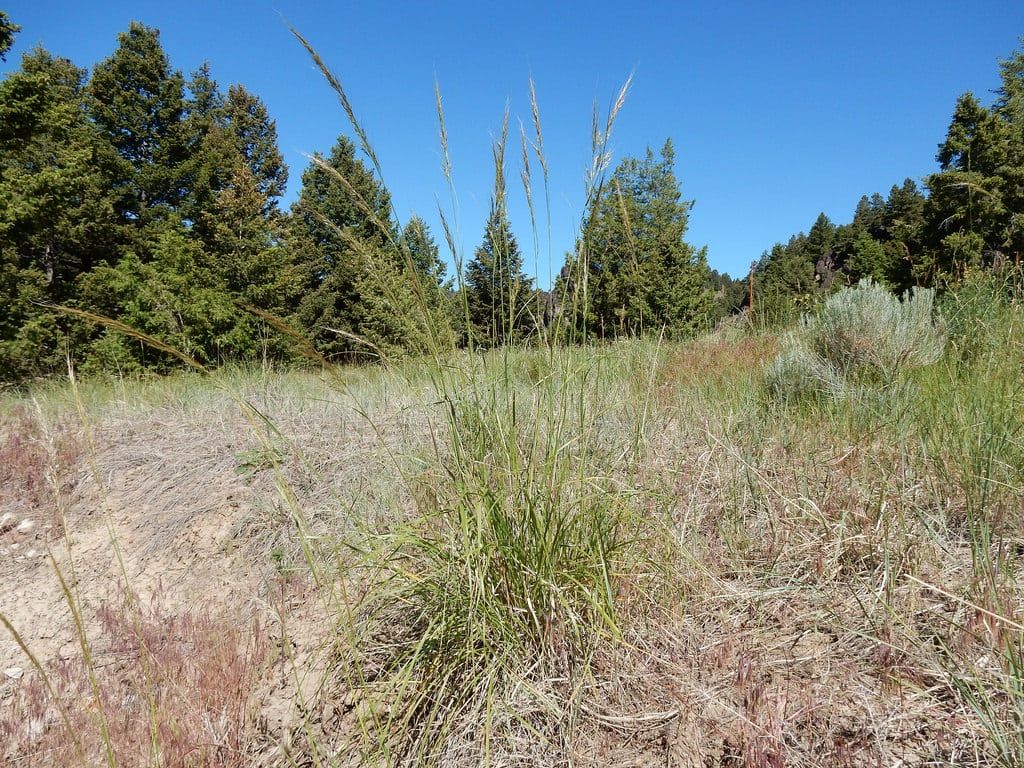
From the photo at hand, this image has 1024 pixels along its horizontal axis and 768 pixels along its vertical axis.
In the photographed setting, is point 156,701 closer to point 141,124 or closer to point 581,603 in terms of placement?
point 581,603

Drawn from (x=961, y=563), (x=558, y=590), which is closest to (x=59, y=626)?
(x=558, y=590)

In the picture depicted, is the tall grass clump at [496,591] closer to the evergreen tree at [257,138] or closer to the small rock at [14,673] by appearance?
the small rock at [14,673]

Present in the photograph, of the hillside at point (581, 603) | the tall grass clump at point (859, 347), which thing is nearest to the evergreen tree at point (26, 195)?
the hillside at point (581, 603)

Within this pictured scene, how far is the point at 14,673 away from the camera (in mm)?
2312

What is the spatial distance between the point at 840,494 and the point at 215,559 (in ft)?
10.6

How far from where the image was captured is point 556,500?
1.46 meters

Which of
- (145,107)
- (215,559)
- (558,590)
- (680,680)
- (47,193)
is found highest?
(145,107)

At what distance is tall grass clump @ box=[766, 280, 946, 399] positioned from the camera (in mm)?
3137

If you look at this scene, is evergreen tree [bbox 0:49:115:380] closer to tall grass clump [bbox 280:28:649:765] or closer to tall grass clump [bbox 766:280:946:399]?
tall grass clump [bbox 280:28:649:765]

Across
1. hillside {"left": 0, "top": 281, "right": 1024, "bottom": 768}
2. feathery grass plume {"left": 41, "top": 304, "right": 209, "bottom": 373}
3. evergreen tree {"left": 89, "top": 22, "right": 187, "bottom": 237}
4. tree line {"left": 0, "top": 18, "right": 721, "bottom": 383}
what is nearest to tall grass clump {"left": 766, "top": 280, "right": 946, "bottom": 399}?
hillside {"left": 0, "top": 281, "right": 1024, "bottom": 768}

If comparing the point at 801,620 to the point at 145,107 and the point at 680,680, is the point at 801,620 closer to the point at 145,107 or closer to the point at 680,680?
the point at 680,680

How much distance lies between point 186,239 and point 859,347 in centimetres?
1972

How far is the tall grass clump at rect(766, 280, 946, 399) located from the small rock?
14.2 ft

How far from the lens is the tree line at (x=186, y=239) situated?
1926 mm
